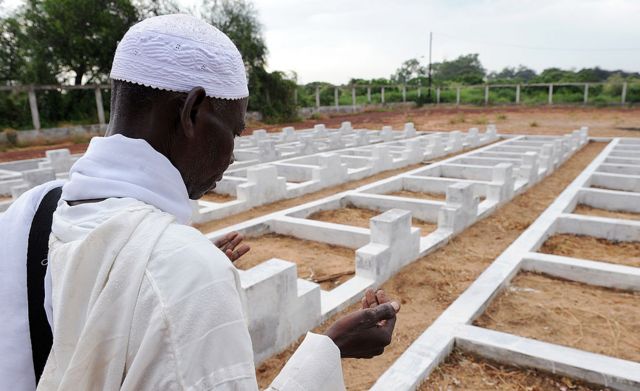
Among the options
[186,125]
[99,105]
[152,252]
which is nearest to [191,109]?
[186,125]

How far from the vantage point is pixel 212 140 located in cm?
95

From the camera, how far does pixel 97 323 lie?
0.70 metres

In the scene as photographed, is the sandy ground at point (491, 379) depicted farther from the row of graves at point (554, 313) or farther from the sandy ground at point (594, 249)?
the sandy ground at point (594, 249)

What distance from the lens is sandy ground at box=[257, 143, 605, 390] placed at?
2.87 metres

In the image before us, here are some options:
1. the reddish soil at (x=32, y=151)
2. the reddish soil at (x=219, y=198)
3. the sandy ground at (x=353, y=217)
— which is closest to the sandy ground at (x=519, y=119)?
the reddish soil at (x=32, y=151)

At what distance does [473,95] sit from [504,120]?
32.8 ft

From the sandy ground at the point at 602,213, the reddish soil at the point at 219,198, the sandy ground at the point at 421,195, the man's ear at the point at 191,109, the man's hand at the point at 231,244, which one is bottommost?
the sandy ground at the point at 602,213

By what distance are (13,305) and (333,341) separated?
0.66 m

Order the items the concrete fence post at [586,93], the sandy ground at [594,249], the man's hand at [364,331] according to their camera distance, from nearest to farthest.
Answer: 1. the man's hand at [364,331]
2. the sandy ground at [594,249]
3. the concrete fence post at [586,93]

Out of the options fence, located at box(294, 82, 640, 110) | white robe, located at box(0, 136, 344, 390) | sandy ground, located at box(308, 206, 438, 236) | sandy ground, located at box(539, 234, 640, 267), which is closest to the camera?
white robe, located at box(0, 136, 344, 390)

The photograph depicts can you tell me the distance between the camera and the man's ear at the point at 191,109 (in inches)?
34.1

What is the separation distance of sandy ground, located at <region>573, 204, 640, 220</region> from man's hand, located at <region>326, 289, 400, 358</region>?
6.25 m

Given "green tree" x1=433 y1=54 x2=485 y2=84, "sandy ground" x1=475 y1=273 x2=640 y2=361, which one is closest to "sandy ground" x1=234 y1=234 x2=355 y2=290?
"sandy ground" x1=475 y1=273 x2=640 y2=361

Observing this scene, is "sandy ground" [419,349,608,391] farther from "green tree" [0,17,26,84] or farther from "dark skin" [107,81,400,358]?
"green tree" [0,17,26,84]
